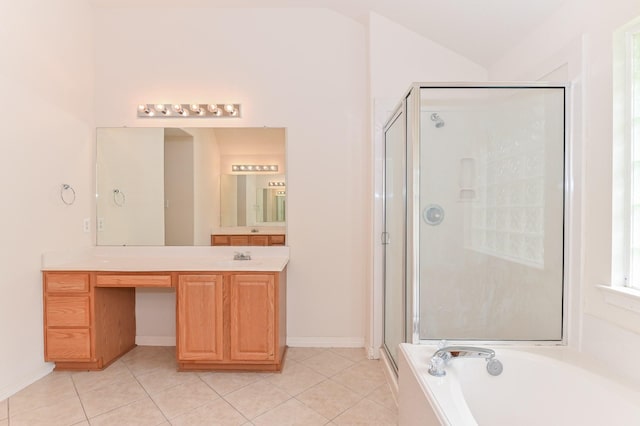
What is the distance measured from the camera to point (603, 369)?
1425 mm

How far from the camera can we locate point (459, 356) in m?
1.49

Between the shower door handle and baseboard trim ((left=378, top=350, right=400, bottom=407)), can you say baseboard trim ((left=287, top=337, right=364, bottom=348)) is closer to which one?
baseboard trim ((left=378, top=350, right=400, bottom=407))

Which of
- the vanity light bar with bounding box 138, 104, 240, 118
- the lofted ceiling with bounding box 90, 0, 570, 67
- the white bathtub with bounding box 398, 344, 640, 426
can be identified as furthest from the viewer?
the vanity light bar with bounding box 138, 104, 240, 118

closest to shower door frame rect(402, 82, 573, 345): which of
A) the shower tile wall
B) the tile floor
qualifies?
the shower tile wall

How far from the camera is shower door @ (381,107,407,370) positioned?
205cm

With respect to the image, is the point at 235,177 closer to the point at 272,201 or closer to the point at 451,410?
the point at 272,201

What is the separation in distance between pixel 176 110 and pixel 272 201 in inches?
45.5

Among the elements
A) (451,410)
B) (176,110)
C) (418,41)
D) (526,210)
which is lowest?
(451,410)

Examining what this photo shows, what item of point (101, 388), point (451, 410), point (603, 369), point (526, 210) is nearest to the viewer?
point (451, 410)

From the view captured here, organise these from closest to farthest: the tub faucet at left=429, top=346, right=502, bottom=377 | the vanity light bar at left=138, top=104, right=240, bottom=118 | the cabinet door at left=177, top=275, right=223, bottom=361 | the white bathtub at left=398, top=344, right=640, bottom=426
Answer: the white bathtub at left=398, top=344, right=640, bottom=426
the tub faucet at left=429, top=346, right=502, bottom=377
the cabinet door at left=177, top=275, right=223, bottom=361
the vanity light bar at left=138, top=104, right=240, bottom=118

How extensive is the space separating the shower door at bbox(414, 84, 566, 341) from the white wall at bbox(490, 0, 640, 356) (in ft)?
0.42

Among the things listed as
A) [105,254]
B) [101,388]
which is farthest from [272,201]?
[101,388]

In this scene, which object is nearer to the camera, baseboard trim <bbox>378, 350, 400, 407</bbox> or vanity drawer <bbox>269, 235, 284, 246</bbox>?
baseboard trim <bbox>378, 350, 400, 407</bbox>

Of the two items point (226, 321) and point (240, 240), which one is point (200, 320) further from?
point (240, 240)
